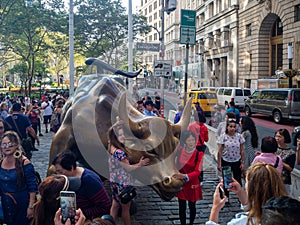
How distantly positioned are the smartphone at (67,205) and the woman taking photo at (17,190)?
6.64 feet

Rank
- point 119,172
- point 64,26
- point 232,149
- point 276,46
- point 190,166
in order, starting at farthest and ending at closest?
point 276,46 → point 64,26 → point 232,149 → point 190,166 → point 119,172

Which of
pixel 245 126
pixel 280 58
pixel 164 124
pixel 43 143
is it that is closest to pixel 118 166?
pixel 164 124

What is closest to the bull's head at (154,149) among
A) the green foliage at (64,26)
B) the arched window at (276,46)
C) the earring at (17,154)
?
the earring at (17,154)

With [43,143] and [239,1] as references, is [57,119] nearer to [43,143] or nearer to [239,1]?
[43,143]

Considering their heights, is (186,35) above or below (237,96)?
above

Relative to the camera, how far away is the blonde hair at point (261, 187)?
9.56ft

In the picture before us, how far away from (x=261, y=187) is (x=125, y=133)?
283 cm

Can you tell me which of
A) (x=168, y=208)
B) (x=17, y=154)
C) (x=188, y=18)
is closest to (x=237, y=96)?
(x=188, y=18)

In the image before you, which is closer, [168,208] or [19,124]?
[168,208]

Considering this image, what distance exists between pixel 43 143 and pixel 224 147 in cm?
869

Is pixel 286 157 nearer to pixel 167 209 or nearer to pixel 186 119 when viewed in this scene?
pixel 186 119

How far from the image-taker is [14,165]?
4.54 meters

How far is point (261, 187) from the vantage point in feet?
9.77

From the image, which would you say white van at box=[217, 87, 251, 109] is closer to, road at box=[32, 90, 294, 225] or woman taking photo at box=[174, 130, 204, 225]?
road at box=[32, 90, 294, 225]
